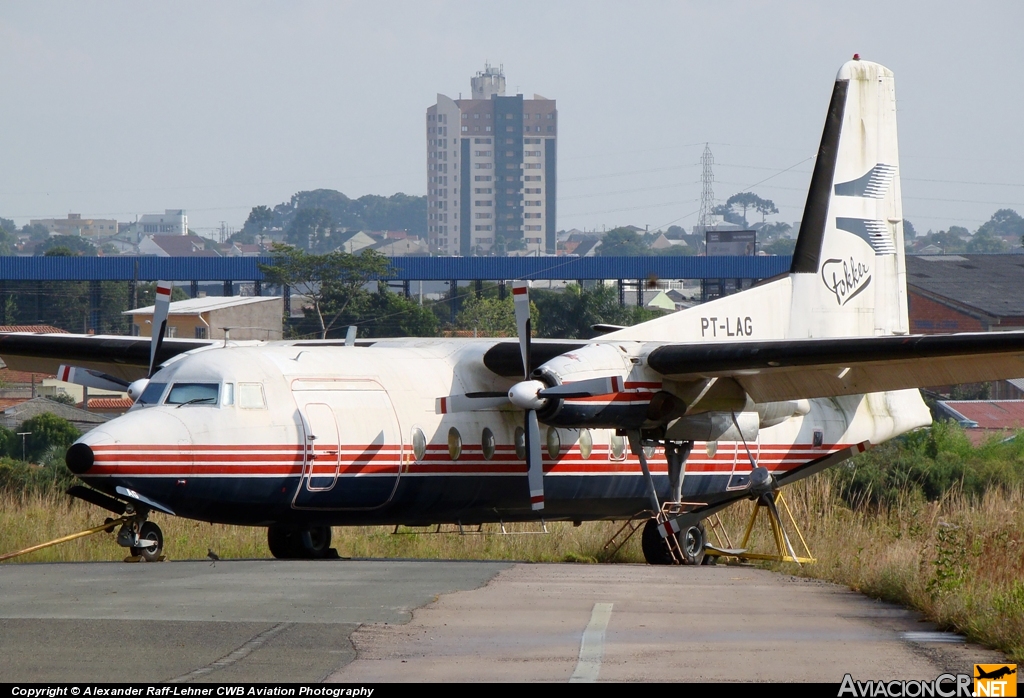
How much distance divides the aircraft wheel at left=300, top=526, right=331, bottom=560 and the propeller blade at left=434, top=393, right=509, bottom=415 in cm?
215

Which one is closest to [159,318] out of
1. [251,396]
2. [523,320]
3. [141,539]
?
[251,396]

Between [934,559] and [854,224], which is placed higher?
[854,224]

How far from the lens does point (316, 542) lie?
15898 mm

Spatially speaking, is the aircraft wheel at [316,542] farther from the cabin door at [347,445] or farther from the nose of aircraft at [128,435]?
the nose of aircraft at [128,435]

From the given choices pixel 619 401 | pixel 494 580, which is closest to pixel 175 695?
pixel 494 580

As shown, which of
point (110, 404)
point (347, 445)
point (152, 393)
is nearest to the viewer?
point (152, 393)

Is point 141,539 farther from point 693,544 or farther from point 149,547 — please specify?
point 693,544

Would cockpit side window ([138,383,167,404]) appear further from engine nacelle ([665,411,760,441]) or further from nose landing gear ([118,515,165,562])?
engine nacelle ([665,411,760,441])

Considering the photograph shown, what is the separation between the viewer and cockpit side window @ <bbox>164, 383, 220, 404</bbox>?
13703 millimetres

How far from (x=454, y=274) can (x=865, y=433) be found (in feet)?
182

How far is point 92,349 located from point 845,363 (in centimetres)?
1089

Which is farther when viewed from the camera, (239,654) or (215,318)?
(215,318)

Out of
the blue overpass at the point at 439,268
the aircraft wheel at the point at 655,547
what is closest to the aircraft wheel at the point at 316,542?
the aircraft wheel at the point at 655,547

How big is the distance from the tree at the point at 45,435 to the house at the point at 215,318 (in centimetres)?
1570
